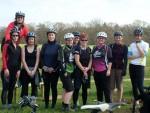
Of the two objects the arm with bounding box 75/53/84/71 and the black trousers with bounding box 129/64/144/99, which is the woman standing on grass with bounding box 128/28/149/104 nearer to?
the black trousers with bounding box 129/64/144/99

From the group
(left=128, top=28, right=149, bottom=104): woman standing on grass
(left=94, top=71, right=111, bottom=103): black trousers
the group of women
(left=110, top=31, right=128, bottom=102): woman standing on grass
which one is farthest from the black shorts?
(left=128, top=28, right=149, bottom=104): woman standing on grass

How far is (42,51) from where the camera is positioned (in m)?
10.2

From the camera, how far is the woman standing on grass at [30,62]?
402 inches

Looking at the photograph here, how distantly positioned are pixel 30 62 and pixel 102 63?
73.0 inches

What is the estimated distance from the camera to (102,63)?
404 inches

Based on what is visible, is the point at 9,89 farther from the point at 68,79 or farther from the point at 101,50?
the point at 101,50

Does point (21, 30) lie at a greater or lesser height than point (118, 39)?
greater

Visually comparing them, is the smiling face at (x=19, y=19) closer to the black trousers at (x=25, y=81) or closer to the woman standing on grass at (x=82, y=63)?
the black trousers at (x=25, y=81)

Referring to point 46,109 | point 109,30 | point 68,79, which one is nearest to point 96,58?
point 68,79

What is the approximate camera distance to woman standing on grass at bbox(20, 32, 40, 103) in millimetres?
10219

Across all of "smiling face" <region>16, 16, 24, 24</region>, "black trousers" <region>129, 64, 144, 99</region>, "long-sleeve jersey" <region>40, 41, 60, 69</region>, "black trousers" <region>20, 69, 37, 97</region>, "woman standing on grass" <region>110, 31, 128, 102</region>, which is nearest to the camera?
"black trousers" <region>129, 64, 144, 99</region>

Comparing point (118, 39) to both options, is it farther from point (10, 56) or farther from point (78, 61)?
point (10, 56)

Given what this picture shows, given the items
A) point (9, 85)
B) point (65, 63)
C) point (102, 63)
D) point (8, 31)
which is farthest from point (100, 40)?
point (9, 85)

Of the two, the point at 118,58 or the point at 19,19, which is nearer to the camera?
the point at 19,19
